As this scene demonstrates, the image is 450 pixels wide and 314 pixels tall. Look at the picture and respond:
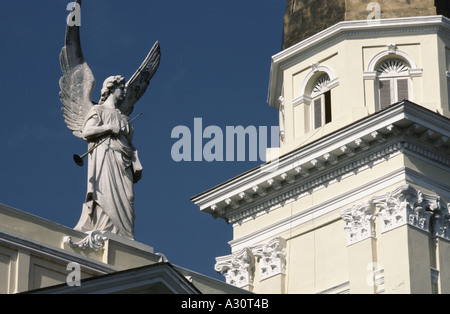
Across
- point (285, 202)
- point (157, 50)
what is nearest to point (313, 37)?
point (285, 202)

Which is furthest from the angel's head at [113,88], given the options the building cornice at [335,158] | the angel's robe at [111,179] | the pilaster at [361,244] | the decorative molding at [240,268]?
the decorative molding at [240,268]

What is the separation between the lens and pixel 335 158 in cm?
4709

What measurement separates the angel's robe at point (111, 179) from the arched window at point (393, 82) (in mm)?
13984

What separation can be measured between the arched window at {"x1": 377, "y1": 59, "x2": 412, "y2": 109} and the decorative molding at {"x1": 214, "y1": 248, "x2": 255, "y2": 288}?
5.79 meters

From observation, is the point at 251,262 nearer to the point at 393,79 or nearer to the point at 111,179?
the point at 393,79

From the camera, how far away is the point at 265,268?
4878 centimetres

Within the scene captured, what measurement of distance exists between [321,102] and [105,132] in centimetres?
1533

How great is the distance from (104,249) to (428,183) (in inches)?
562

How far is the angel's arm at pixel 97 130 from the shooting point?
35938mm

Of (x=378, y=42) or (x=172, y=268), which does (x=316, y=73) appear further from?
(x=172, y=268)

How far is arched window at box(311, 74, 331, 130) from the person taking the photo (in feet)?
164

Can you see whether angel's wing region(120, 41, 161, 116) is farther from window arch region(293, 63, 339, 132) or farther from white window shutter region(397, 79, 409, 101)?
white window shutter region(397, 79, 409, 101)

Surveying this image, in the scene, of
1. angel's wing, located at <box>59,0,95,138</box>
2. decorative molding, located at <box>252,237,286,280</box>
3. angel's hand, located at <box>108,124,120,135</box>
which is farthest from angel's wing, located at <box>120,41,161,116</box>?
decorative molding, located at <box>252,237,286,280</box>

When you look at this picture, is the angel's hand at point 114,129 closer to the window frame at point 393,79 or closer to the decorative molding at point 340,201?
the decorative molding at point 340,201
